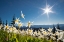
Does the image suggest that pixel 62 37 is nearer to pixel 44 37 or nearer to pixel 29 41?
pixel 29 41

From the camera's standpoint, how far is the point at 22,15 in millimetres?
A: 3871

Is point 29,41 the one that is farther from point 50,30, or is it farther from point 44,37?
point 50,30

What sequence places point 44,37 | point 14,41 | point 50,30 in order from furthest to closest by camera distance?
point 50,30
point 44,37
point 14,41

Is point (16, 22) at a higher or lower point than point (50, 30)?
higher

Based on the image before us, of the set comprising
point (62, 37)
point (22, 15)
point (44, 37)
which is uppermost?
point (22, 15)

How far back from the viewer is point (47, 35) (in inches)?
224

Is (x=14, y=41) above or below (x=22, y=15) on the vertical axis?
below

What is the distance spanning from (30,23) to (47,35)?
1.69 m

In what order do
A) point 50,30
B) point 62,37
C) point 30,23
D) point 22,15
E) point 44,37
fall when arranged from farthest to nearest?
point 50,30 → point 44,37 → point 30,23 → point 22,15 → point 62,37

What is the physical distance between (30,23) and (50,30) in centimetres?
190

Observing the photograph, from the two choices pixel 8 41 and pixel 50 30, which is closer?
pixel 8 41

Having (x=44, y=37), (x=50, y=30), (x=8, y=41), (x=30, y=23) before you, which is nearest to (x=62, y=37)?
(x=8, y=41)

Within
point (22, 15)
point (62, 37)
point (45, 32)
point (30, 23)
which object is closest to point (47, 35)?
point (45, 32)

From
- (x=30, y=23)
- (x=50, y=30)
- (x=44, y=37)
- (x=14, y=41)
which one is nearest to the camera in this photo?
(x=14, y=41)
